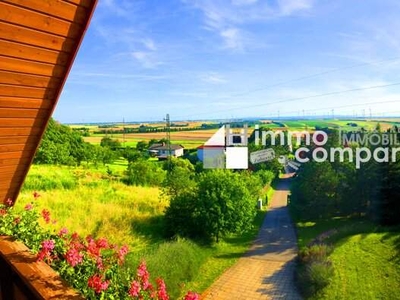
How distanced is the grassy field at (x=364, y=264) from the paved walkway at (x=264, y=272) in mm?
1680

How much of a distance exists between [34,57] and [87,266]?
74.2 inches

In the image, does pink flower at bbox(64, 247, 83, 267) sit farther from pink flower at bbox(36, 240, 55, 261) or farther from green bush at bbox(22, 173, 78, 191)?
green bush at bbox(22, 173, 78, 191)

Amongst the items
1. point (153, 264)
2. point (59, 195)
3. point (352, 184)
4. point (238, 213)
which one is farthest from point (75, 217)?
point (352, 184)

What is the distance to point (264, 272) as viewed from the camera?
1419 centimetres

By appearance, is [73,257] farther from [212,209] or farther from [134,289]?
[212,209]

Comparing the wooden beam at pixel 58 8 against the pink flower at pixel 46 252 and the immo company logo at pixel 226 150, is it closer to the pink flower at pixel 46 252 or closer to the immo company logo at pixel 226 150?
the pink flower at pixel 46 252

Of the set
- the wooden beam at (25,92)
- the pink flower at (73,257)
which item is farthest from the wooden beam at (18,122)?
the pink flower at (73,257)

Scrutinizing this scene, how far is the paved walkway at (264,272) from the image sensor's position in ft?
39.5

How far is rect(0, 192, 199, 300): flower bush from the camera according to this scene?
7.17 feet

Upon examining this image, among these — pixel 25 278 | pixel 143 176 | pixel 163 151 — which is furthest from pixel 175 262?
pixel 163 151

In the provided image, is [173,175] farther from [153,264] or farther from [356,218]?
[356,218]

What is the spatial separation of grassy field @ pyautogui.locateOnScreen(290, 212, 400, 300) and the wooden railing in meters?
11.1

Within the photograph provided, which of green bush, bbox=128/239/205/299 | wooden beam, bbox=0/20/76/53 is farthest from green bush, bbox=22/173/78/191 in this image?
wooden beam, bbox=0/20/76/53

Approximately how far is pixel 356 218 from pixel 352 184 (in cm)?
245
